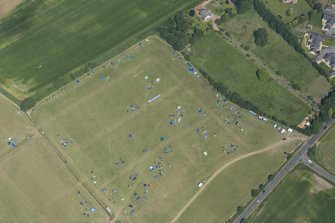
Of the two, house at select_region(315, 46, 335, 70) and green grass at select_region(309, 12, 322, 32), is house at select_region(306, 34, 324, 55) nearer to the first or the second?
house at select_region(315, 46, 335, 70)

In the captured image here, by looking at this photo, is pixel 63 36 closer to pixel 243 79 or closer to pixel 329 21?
pixel 243 79

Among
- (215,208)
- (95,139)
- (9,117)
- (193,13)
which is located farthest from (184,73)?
(9,117)

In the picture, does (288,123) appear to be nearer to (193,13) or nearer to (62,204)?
(193,13)

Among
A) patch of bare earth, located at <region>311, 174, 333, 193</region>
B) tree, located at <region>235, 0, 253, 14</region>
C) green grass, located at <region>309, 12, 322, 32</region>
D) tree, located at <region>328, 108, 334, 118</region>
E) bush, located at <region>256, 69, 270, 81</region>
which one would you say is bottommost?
patch of bare earth, located at <region>311, 174, 333, 193</region>

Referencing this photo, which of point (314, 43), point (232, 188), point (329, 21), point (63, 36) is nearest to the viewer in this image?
point (232, 188)

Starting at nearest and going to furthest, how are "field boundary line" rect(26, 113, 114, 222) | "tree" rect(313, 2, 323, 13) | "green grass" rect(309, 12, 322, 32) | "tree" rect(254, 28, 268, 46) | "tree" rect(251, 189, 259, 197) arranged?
"tree" rect(251, 189, 259, 197), "field boundary line" rect(26, 113, 114, 222), "tree" rect(254, 28, 268, 46), "green grass" rect(309, 12, 322, 32), "tree" rect(313, 2, 323, 13)

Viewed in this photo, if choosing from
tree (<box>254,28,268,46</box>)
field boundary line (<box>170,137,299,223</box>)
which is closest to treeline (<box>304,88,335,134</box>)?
field boundary line (<box>170,137,299,223</box>)

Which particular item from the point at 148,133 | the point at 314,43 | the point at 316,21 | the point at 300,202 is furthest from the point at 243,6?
the point at 300,202
